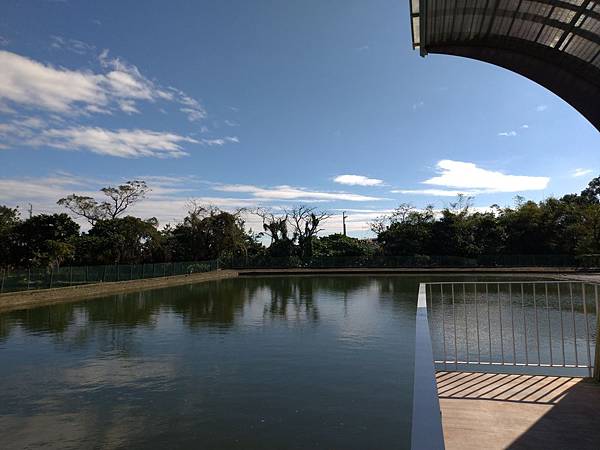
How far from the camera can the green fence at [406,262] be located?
101 feet

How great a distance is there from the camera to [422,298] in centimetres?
370

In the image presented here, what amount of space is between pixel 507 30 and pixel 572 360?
16.1 feet

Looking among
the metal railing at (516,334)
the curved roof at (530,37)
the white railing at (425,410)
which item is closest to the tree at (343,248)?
the metal railing at (516,334)

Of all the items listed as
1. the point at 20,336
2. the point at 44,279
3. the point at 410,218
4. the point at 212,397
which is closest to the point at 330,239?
the point at 410,218

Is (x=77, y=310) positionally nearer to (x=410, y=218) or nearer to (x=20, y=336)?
(x=20, y=336)

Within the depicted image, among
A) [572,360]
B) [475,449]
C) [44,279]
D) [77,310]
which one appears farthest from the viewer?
[44,279]

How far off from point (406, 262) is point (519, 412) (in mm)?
31295

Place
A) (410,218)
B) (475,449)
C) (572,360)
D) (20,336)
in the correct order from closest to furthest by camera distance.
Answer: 1. (475,449)
2. (572,360)
3. (20,336)
4. (410,218)

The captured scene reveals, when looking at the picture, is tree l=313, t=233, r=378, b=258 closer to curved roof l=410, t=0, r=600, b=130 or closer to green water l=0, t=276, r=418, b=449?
green water l=0, t=276, r=418, b=449

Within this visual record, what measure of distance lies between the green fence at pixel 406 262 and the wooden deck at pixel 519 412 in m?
28.4

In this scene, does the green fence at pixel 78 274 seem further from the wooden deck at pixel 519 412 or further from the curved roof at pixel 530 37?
the curved roof at pixel 530 37

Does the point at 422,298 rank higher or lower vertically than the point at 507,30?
lower

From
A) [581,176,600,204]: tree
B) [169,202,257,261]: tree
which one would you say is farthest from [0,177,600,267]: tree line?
[581,176,600,204]: tree

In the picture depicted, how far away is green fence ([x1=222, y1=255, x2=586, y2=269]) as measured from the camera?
30.8 metres
